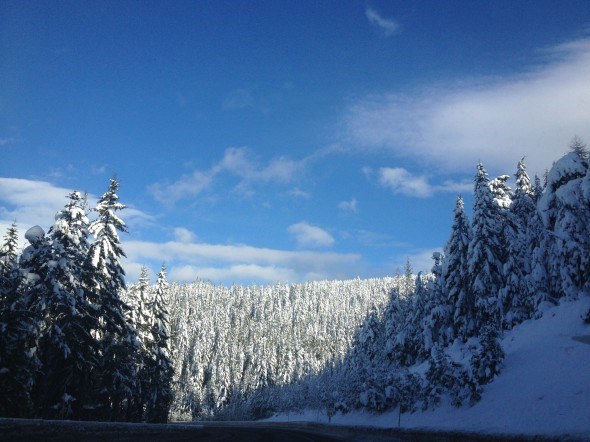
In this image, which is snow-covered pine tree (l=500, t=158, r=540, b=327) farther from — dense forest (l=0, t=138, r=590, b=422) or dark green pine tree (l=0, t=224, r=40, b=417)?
dark green pine tree (l=0, t=224, r=40, b=417)

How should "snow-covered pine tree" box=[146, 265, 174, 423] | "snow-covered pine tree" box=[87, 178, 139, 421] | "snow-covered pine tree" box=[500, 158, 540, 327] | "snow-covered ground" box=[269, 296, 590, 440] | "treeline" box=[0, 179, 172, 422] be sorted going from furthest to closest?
1. "snow-covered pine tree" box=[146, 265, 174, 423]
2. "snow-covered pine tree" box=[500, 158, 540, 327]
3. "snow-covered pine tree" box=[87, 178, 139, 421]
4. "treeline" box=[0, 179, 172, 422]
5. "snow-covered ground" box=[269, 296, 590, 440]

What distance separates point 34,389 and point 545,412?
27.4m

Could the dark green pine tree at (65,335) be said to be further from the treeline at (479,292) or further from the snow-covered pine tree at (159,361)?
the treeline at (479,292)

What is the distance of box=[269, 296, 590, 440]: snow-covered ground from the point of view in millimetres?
18656

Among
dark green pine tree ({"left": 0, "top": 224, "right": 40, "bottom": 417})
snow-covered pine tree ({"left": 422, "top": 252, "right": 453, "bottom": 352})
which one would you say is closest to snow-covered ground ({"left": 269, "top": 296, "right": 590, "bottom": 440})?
snow-covered pine tree ({"left": 422, "top": 252, "right": 453, "bottom": 352})

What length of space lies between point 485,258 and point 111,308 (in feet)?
103

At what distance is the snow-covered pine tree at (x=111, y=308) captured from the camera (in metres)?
27.6

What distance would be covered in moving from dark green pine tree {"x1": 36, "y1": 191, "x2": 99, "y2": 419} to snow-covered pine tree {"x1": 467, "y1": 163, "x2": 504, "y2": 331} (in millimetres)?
31326

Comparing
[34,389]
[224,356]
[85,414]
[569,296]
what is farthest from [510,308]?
[224,356]

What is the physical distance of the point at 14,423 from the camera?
39.7 ft

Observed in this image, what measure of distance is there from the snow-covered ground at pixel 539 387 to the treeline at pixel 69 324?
63.4 feet

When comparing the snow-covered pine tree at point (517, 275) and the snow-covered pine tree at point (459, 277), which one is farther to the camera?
the snow-covered pine tree at point (459, 277)

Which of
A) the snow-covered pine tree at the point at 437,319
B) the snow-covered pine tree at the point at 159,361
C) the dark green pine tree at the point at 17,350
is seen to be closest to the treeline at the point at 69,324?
the dark green pine tree at the point at 17,350

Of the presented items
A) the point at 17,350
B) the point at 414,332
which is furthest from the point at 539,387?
the point at 414,332
